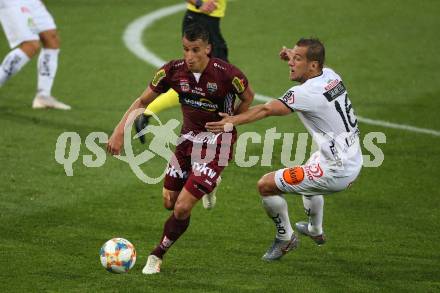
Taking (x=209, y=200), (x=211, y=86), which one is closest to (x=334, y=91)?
(x=211, y=86)

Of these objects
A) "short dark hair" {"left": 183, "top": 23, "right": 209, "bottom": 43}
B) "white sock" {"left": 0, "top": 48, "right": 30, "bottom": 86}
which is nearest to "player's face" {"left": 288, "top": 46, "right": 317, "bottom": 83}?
"short dark hair" {"left": 183, "top": 23, "right": 209, "bottom": 43}

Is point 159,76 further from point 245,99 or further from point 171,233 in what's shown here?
point 171,233

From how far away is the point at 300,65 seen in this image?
8.76 meters

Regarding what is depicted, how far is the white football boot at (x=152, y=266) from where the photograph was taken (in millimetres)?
8539

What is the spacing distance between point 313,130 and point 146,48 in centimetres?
1023

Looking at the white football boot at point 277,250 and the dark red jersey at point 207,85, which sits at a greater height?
the dark red jersey at point 207,85

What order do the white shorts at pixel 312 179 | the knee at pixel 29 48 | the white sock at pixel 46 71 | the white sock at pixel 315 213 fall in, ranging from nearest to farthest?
the white shorts at pixel 312 179, the white sock at pixel 315 213, the knee at pixel 29 48, the white sock at pixel 46 71

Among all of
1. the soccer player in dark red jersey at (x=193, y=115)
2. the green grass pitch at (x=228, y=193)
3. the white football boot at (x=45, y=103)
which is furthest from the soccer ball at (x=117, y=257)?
the white football boot at (x=45, y=103)

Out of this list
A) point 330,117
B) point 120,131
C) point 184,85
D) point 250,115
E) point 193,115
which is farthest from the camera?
point 193,115

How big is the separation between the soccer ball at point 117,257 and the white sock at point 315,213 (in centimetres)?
195

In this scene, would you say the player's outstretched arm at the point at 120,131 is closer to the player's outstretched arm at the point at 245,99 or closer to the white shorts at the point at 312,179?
the player's outstretched arm at the point at 245,99

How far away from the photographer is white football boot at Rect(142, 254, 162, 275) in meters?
8.54

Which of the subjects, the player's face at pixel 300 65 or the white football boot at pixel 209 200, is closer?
the player's face at pixel 300 65

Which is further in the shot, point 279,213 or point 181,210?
point 279,213
